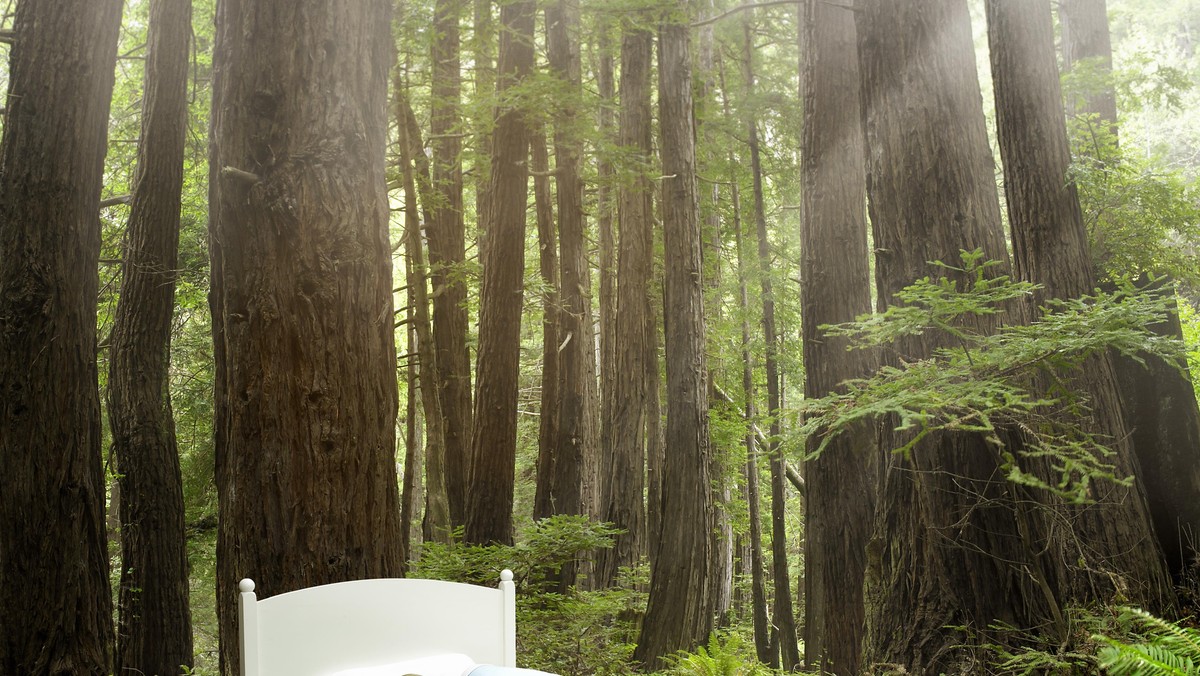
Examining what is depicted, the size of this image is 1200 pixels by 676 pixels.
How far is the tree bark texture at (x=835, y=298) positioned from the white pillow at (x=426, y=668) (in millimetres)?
4050

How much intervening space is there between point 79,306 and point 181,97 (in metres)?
3.92

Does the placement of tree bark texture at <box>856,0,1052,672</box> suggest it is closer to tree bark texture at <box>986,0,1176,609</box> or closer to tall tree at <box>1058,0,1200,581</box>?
tree bark texture at <box>986,0,1176,609</box>

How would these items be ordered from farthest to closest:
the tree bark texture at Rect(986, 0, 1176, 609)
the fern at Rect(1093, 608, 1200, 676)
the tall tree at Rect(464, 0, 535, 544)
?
the tall tree at Rect(464, 0, 535, 544) → the tree bark texture at Rect(986, 0, 1176, 609) → the fern at Rect(1093, 608, 1200, 676)

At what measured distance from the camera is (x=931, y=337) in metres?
4.78

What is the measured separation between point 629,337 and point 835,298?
13.1 ft

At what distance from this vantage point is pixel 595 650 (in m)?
8.21

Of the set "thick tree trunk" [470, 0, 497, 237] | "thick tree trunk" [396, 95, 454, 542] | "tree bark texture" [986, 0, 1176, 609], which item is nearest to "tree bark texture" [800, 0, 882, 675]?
"tree bark texture" [986, 0, 1176, 609]

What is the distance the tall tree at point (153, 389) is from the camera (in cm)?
834

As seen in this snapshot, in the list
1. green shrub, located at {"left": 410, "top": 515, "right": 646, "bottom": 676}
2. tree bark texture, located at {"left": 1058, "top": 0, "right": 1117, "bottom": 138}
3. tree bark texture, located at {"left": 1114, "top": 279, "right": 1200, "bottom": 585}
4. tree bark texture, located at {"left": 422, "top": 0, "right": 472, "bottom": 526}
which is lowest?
green shrub, located at {"left": 410, "top": 515, "right": 646, "bottom": 676}

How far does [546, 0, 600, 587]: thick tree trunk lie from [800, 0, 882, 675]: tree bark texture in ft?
10.1

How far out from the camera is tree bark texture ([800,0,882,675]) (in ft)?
22.7

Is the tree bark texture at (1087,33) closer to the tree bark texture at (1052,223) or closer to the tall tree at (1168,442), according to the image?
the tree bark texture at (1052,223)

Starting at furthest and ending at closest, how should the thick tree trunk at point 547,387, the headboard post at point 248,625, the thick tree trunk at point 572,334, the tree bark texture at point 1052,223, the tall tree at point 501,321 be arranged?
1. the thick tree trunk at point 547,387
2. the thick tree trunk at point 572,334
3. the tall tree at point 501,321
4. the tree bark texture at point 1052,223
5. the headboard post at point 248,625

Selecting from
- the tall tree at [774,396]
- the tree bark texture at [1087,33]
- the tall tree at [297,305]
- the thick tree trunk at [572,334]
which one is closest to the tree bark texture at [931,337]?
the tall tree at [297,305]
